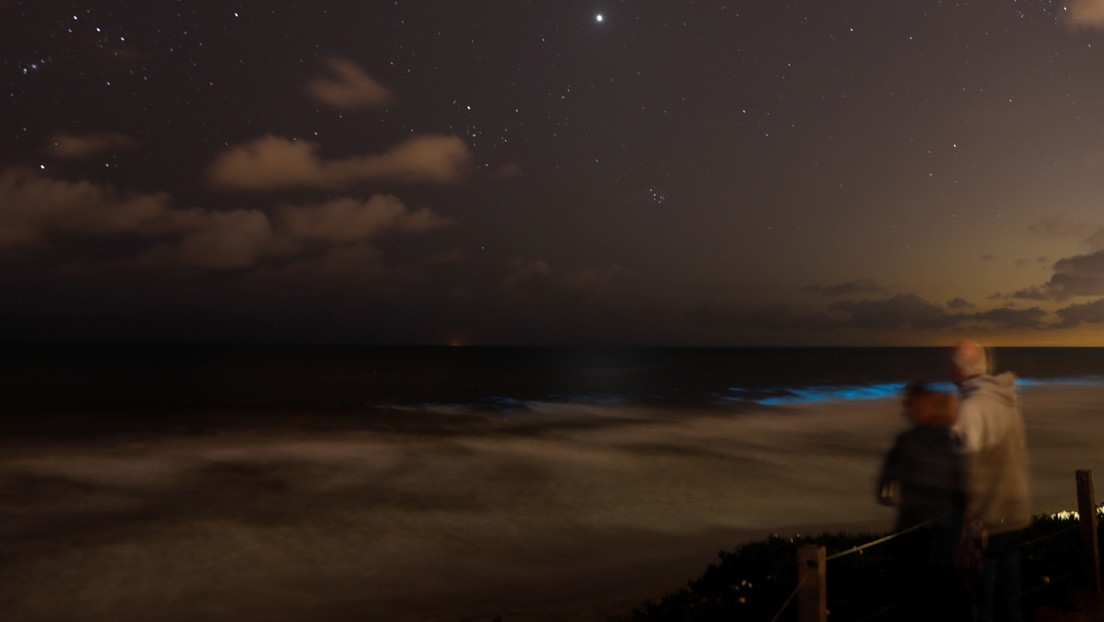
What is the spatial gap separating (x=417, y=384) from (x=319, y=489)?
52944mm

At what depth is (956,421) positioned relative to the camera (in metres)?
4.38

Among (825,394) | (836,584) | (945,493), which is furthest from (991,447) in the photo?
(825,394)

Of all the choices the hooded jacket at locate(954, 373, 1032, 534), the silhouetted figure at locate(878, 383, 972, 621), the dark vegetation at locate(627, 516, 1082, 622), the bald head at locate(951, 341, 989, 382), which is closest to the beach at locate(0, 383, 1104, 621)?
the dark vegetation at locate(627, 516, 1082, 622)

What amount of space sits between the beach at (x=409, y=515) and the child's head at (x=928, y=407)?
14.6 feet

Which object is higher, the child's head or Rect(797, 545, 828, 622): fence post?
the child's head

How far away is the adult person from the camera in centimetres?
432

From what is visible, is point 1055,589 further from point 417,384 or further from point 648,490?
point 417,384

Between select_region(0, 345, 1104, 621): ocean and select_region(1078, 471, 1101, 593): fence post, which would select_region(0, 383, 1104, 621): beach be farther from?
select_region(1078, 471, 1101, 593): fence post

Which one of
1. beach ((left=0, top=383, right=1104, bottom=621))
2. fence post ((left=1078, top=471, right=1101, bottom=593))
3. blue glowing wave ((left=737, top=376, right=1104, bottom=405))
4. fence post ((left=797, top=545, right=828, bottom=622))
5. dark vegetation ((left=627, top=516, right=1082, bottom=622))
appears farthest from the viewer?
blue glowing wave ((left=737, top=376, right=1104, bottom=405))

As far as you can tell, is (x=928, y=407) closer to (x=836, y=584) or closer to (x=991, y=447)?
(x=991, y=447)

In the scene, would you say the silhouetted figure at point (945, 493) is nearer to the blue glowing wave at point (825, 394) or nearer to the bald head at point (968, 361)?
the bald head at point (968, 361)

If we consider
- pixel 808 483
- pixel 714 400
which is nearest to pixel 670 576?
pixel 808 483

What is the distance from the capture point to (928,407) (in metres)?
4.74

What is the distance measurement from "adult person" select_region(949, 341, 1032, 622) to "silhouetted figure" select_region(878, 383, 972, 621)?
10 centimetres
